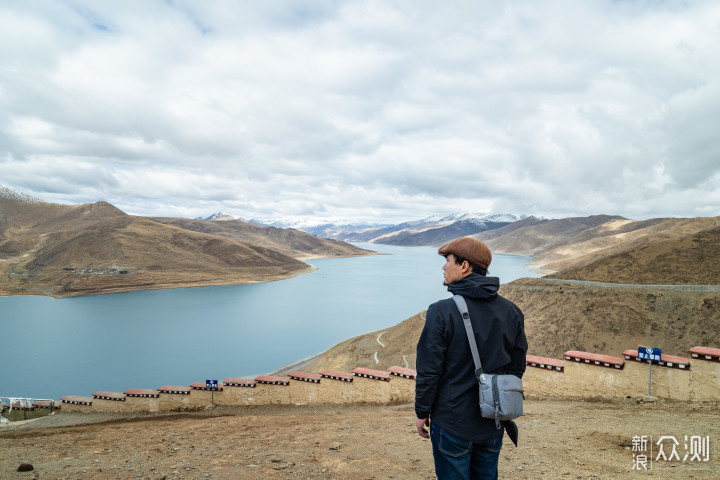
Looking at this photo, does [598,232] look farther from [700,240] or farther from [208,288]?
[208,288]

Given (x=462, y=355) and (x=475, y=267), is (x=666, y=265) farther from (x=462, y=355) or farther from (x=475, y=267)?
(x=462, y=355)

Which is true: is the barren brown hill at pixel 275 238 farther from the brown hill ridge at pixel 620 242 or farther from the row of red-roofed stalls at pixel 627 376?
the row of red-roofed stalls at pixel 627 376

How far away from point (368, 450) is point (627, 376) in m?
8.86

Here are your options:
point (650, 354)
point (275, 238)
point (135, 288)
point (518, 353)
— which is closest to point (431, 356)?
point (518, 353)

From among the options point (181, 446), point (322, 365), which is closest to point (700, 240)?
point (322, 365)

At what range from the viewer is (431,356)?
9.00 feet

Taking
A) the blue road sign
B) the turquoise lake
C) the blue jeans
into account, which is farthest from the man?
the turquoise lake

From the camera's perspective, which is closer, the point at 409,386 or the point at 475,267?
the point at 475,267

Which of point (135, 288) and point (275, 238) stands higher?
point (275, 238)

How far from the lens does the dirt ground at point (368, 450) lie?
558cm

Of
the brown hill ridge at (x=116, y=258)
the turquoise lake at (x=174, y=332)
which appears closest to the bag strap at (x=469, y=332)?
the turquoise lake at (x=174, y=332)

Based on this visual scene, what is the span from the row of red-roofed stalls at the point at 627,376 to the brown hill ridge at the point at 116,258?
8911 centimetres

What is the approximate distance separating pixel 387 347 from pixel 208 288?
66703 mm

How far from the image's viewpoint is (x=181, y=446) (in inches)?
325
